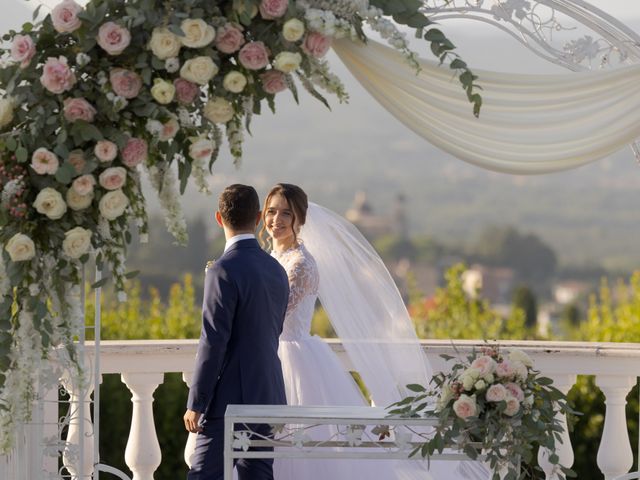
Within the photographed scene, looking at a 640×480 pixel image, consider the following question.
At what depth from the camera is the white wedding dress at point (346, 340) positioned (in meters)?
4.84

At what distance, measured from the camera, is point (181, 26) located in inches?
140

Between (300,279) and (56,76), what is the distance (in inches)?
67.6

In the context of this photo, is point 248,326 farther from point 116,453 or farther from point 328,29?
point 116,453

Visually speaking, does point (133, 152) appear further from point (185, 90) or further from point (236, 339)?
point (236, 339)

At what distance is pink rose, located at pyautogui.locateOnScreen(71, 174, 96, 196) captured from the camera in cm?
358

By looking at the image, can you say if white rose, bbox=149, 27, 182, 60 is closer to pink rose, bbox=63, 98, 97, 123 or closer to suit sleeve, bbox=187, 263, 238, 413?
pink rose, bbox=63, 98, 97, 123

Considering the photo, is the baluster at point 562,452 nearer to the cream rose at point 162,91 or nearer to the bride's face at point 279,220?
the bride's face at point 279,220

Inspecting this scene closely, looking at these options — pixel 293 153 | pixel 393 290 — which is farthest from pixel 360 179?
pixel 393 290

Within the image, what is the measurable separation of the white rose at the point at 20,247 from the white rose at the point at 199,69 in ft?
2.51

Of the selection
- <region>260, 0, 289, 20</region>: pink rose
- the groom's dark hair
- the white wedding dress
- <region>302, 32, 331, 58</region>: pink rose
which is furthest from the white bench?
<region>260, 0, 289, 20</region>: pink rose

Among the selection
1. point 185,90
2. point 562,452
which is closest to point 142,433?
point 562,452

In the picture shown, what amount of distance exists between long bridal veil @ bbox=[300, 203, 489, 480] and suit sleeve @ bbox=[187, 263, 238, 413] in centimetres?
105

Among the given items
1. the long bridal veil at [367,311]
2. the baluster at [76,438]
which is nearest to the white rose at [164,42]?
the baluster at [76,438]

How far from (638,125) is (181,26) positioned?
1.74m
